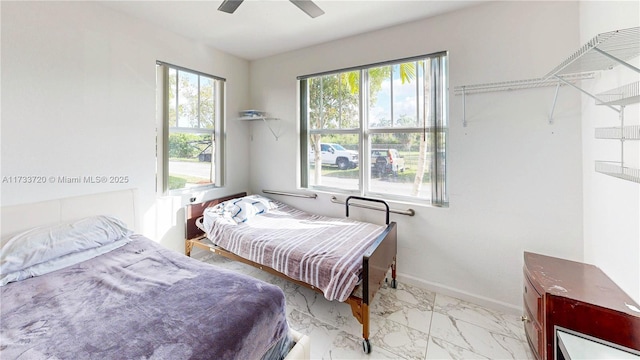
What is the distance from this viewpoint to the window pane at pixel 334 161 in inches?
122

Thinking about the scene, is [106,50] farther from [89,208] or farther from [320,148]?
[320,148]

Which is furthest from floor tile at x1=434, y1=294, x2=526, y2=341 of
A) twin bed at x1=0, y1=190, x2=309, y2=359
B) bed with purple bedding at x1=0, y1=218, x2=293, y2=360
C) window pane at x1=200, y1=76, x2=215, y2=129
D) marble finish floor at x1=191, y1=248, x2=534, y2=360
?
window pane at x1=200, y1=76, x2=215, y2=129

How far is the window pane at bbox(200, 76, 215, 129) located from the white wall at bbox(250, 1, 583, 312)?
209 centimetres

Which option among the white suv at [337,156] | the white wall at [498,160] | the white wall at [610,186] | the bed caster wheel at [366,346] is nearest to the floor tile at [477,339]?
the white wall at [498,160]

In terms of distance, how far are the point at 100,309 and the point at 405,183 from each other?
258 centimetres

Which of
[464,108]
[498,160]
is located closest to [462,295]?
[498,160]

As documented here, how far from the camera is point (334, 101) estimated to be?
3182 mm

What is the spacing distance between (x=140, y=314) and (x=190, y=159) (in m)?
2.29

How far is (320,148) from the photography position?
337 centimetres

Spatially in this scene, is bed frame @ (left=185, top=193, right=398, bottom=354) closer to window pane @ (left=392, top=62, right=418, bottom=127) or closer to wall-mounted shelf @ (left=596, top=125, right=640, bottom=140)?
window pane @ (left=392, top=62, right=418, bottom=127)

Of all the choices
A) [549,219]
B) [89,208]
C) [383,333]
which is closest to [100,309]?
[89,208]

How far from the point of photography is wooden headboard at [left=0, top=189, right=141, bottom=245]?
5.93 ft

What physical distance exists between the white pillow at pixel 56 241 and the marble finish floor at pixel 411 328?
1.61 meters

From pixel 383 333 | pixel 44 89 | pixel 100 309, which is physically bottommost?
pixel 383 333
